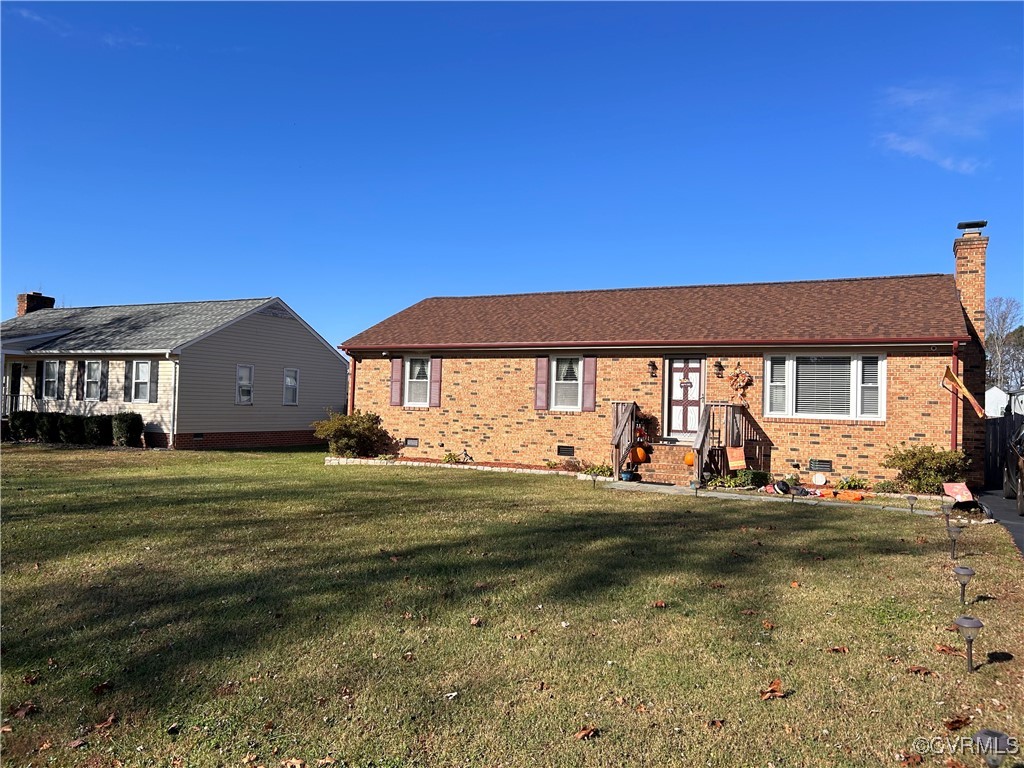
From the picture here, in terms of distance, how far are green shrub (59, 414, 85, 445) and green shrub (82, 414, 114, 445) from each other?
0.61 feet

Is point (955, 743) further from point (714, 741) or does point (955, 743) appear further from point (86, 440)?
point (86, 440)

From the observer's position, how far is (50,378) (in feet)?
75.0

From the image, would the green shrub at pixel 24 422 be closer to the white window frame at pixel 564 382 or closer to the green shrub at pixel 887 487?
the white window frame at pixel 564 382

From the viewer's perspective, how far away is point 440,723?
3.52 metres

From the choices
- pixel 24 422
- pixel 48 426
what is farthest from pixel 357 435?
pixel 24 422

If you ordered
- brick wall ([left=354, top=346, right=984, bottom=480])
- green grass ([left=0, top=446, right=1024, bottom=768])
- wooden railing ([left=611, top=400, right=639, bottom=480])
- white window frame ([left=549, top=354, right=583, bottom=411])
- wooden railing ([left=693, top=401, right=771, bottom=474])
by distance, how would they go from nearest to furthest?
1. green grass ([left=0, top=446, right=1024, bottom=768])
2. brick wall ([left=354, top=346, right=984, bottom=480])
3. wooden railing ([left=693, top=401, right=771, bottom=474])
4. wooden railing ([left=611, top=400, right=639, bottom=480])
5. white window frame ([left=549, top=354, right=583, bottom=411])

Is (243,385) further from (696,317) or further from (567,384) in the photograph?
(696,317)

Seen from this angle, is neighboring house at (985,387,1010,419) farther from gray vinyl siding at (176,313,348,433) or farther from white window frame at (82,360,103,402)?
white window frame at (82,360,103,402)

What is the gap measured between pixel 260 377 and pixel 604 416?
532 inches

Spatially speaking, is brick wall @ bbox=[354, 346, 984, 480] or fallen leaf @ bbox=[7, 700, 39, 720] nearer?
fallen leaf @ bbox=[7, 700, 39, 720]

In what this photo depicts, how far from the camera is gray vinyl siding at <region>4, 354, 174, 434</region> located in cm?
2027

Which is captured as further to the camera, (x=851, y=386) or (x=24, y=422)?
(x=24, y=422)

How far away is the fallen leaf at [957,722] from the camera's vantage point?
3486 mm

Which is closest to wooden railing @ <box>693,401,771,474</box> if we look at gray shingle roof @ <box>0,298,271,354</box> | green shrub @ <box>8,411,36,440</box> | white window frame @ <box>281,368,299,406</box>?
gray shingle roof @ <box>0,298,271,354</box>
